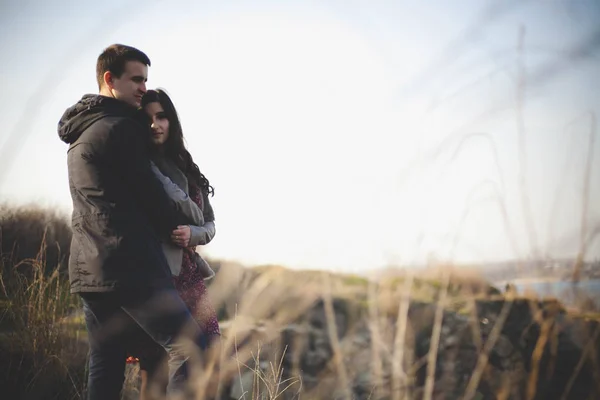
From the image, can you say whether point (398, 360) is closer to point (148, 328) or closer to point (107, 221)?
point (148, 328)

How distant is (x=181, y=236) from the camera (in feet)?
4.70

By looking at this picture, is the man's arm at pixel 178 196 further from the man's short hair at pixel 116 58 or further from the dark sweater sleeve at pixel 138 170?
the man's short hair at pixel 116 58

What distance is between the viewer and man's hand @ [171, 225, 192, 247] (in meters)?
1.43

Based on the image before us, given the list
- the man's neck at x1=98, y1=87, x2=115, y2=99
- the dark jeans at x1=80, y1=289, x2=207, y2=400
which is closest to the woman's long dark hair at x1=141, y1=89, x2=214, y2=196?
the man's neck at x1=98, y1=87, x2=115, y2=99

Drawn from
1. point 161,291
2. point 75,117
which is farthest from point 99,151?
point 161,291

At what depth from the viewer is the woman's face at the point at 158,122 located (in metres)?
1.56

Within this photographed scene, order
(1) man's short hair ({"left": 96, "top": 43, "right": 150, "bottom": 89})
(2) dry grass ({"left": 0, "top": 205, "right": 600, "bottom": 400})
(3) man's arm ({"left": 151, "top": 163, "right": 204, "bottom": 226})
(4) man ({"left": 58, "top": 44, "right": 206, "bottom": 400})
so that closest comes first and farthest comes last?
(2) dry grass ({"left": 0, "top": 205, "right": 600, "bottom": 400}), (4) man ({"left": 58, "top": 44, "right": 206, "bottom": 400}), (1) man's short hair ({"left": 96, "top": 43, "right": 150, "bottom": 89}), (3) man's arm ({"left": 151, "top": 163, "right": 204, "bottom": 226})

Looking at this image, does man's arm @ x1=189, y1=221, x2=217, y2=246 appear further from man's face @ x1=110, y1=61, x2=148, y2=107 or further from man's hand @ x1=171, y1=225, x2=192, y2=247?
man's face @ x1=110, y1=61, x2=148, y2=107

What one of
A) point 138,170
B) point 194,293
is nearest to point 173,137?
point 138,170

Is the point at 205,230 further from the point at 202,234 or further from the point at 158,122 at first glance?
the point at 158,122

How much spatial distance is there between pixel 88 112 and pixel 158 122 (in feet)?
1.09

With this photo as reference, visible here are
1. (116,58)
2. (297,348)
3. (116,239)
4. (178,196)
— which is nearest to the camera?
(116,239)

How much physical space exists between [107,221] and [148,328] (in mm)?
292

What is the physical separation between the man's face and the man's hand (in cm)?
39
